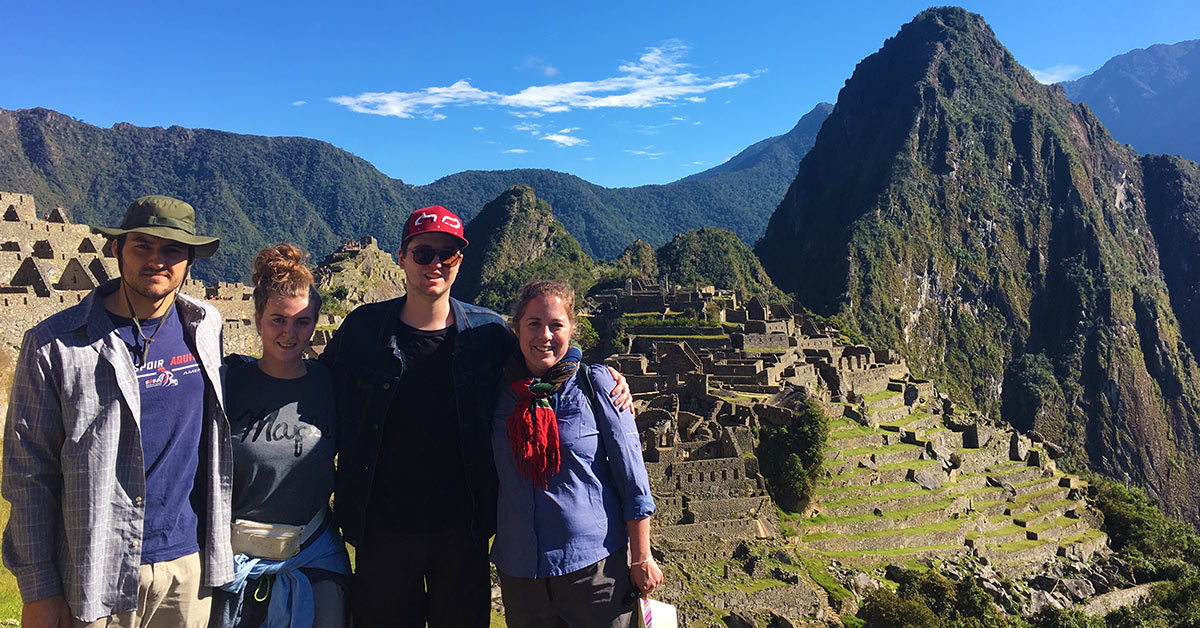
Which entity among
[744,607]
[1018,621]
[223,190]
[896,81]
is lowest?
[1018,621]

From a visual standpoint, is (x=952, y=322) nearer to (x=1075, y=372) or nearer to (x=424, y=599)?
(x=1075, y=372)

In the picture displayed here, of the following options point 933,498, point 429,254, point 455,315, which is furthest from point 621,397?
point 933,498

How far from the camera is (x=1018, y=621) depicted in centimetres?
2392

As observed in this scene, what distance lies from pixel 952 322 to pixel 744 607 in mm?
126041

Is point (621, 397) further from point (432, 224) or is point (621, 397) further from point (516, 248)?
point (516, 248)

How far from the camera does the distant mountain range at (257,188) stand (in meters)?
98.5

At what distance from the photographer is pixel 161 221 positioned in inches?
163

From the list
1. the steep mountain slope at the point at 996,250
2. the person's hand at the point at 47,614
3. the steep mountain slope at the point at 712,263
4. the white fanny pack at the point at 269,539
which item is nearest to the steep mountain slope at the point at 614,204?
the steep mountain slope at the point at 996,250

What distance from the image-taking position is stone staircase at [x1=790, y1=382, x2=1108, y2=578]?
24.3 metres

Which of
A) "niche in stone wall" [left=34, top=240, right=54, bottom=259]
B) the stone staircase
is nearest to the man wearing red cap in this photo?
the stone staircase

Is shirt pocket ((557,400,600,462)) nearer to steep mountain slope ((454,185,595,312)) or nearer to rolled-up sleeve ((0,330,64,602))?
rolled-up sleeve ((0,330,64,602))

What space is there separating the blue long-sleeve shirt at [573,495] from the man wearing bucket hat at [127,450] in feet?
5.51

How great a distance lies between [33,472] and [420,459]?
2072 millimetres

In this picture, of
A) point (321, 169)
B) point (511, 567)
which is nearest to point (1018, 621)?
point (511, 567)
